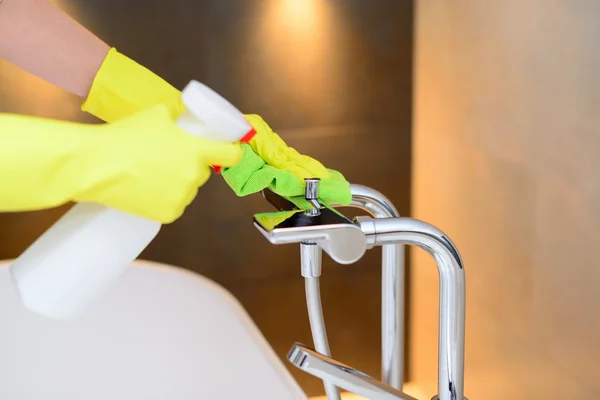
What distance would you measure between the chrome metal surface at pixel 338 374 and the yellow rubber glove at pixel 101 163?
25 centimetres

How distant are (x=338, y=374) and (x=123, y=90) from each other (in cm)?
38

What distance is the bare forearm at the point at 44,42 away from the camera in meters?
0.80

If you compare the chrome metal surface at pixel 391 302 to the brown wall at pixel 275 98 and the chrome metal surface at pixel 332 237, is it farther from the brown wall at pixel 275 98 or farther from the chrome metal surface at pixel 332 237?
the brown wall at pixel 275 98

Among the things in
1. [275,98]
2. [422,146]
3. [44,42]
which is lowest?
[44,42]

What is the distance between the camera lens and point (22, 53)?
0.82 m

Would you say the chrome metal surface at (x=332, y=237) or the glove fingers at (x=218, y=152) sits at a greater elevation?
the chrome metal surface at (x=332, y=237)

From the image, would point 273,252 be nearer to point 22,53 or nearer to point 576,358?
point 576,358

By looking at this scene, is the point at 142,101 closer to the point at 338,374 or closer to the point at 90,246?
the point at 90,246

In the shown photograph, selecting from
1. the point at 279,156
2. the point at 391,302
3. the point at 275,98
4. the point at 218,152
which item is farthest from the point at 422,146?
the point at 218,152

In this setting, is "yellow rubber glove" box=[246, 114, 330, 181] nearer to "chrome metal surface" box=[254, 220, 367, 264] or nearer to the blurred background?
"chrome metal surface" box=[254, 220, 367, 264]

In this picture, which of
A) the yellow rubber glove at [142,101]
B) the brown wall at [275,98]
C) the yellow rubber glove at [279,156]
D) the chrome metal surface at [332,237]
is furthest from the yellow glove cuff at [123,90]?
the brown wall at [275,98]

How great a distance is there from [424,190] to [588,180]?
65 cm

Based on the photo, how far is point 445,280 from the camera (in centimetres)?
68

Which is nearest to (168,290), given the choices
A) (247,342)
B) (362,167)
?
(247,342)
